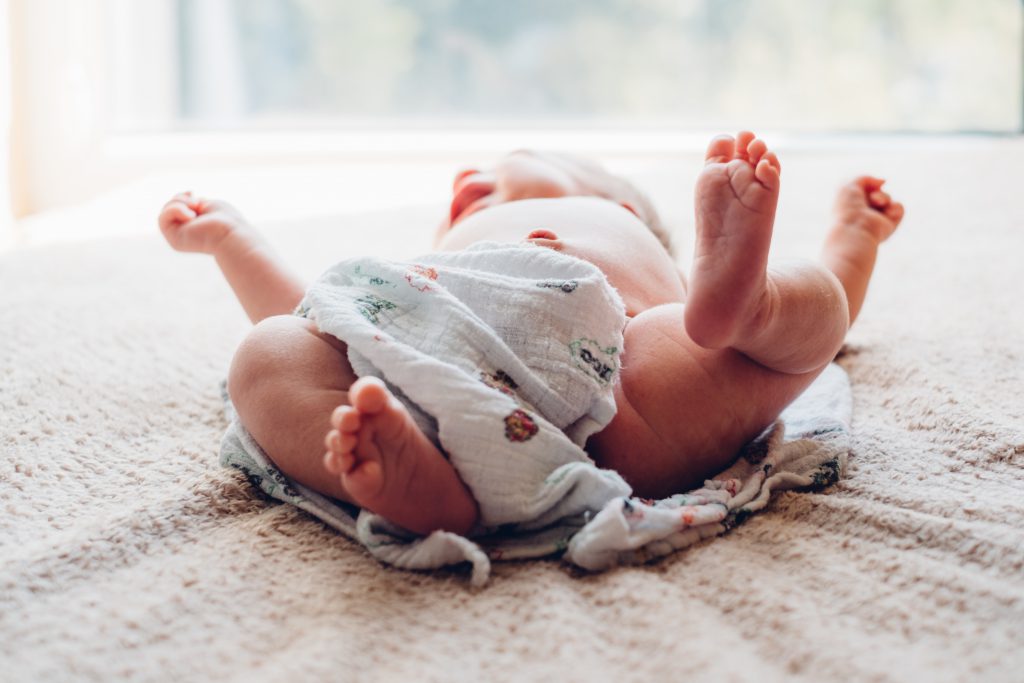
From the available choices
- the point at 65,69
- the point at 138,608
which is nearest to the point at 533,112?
the point at 65,69

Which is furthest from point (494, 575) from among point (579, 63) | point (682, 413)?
point (579, 63)

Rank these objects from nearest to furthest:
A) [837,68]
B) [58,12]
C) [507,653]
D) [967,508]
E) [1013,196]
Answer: [507,653] → [967,508] → [1013,196] → [58,12] → [837,68]

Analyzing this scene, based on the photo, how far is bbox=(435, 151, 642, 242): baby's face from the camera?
1.09m

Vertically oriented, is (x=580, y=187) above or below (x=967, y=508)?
above

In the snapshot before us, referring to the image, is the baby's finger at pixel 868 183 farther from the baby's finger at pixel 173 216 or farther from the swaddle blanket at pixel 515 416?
the baby's finger at pixel 173 216

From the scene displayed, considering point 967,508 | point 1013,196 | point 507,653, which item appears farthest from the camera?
point 1013,196

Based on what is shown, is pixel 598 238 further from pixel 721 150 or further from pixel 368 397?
pixel 368 397

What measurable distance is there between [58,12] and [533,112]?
1349 millimetres

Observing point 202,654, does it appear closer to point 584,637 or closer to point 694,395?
point 584,637

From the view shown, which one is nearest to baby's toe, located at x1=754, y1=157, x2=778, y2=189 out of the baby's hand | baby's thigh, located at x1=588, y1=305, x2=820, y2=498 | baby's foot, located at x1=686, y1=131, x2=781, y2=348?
baby's foot, located at x1=686, y1=131, x2=781, y2=348

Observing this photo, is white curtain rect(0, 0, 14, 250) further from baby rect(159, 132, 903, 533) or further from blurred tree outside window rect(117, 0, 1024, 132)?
Answer: baby rect(159, 132, 903, 533)

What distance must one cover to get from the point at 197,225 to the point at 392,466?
479 mm

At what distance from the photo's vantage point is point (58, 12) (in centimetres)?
216

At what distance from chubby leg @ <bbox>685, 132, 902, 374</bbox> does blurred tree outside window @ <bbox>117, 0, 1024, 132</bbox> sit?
2176 mm
